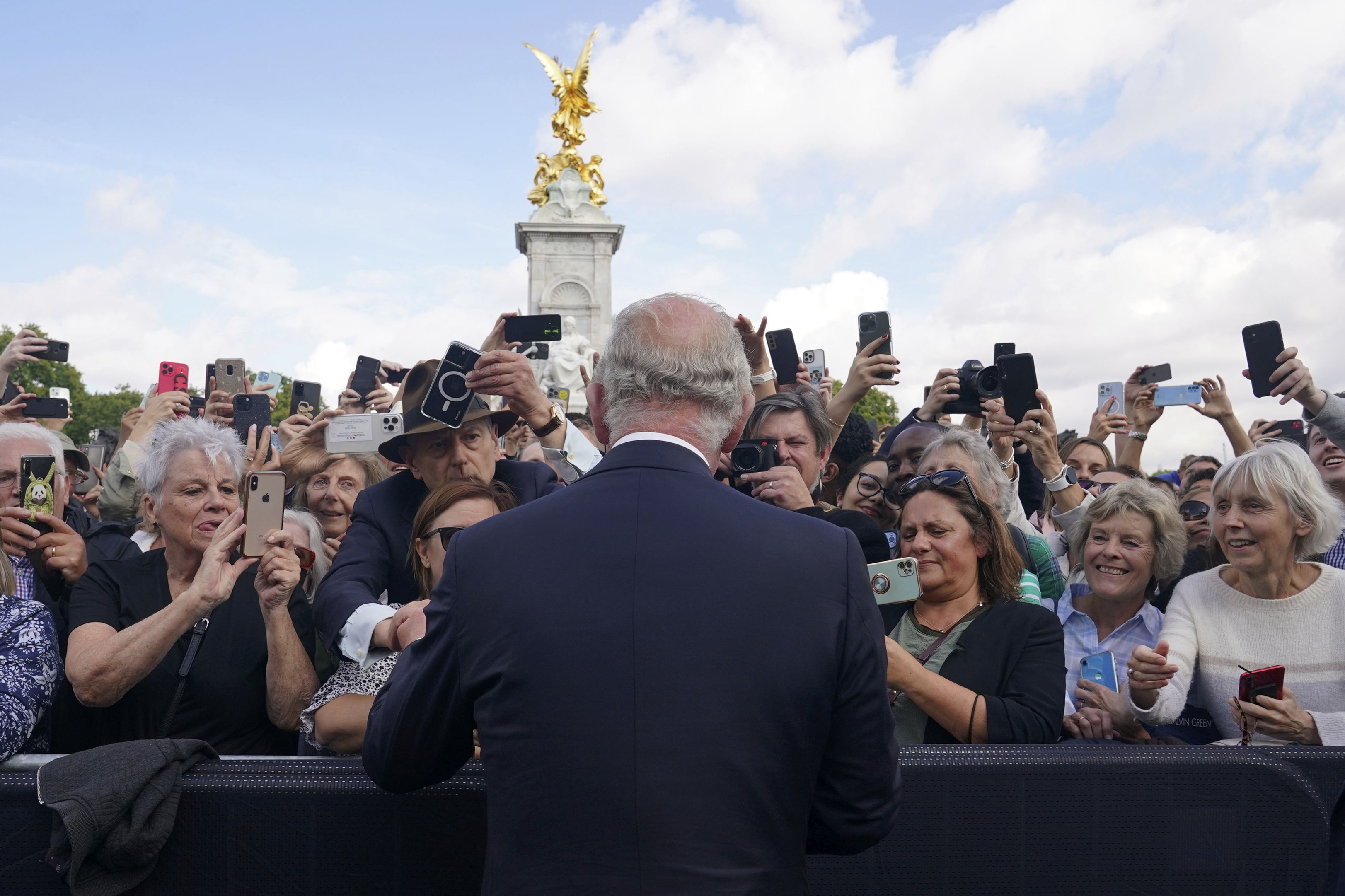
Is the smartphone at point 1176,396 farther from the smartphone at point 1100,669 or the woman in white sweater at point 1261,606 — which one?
the smartphone at point 1100,669

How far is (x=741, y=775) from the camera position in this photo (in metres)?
1.82

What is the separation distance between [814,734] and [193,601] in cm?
191

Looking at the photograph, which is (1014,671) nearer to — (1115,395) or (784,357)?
(784,357)

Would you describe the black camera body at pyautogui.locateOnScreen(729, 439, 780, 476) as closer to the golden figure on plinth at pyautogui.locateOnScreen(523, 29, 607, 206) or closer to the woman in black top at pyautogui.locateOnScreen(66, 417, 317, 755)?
the woman in black top at pyautogui.locateOnScreen(66, 417, 317, 755)

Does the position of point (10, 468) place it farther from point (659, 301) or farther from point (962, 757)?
point (962, 757)

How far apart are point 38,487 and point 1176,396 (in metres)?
5.67

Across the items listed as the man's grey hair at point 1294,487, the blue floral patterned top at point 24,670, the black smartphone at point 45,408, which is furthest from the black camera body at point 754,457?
the black smartphone at point 45,408

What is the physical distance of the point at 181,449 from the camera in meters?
3.79

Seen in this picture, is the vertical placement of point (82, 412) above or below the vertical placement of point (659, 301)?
above

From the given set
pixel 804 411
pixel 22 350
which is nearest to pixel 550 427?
pixel 804 411

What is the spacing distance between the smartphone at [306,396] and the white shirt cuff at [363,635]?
3624 millimetres

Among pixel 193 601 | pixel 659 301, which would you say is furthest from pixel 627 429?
pixel 193 601

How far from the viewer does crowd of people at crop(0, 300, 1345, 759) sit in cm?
302

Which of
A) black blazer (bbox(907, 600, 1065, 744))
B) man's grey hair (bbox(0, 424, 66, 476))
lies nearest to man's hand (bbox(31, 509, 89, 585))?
man's grey hair (bbox(0, 424, 66, 476))
